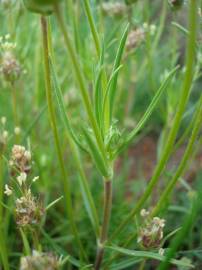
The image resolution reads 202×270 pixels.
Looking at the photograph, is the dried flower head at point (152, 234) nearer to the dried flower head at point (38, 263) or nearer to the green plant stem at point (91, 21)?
the dried flower head at point (38, 263)

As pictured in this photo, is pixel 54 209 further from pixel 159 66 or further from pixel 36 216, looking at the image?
pixel 159 66

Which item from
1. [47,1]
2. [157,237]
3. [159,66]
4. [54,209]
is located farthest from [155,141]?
[47,1]

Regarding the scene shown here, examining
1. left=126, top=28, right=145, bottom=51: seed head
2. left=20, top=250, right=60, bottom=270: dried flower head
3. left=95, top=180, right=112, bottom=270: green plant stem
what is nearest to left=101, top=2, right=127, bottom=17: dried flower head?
left=126, top=28, right=145, bottom=51: seed head

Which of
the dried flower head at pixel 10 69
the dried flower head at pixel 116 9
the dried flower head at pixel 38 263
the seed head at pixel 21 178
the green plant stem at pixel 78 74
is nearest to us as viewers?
the green plant stem at pixel 78 74

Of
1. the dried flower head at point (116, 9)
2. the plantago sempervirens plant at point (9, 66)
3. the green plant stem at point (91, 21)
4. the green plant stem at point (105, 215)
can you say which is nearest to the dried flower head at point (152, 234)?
the green plant stem at point (105, 215)

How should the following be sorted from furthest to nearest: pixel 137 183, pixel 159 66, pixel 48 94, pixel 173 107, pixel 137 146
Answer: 1. pixel 159 66
2. pixel 137 146
3. pixel 137 183
4. pixel 173 107
5. pixel 48 94
